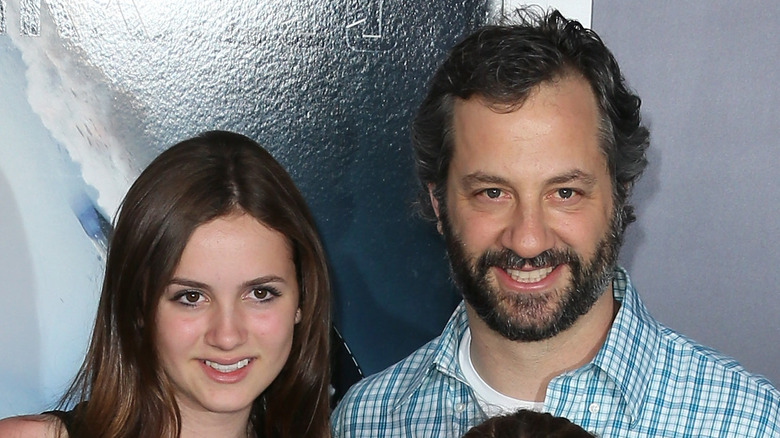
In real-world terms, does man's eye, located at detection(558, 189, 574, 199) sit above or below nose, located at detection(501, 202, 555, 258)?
above

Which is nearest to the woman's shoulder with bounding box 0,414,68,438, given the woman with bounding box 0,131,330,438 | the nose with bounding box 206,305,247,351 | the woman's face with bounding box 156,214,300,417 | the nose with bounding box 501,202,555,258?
the woman with bounding box 0,131,330,438

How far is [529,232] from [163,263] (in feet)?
1.97

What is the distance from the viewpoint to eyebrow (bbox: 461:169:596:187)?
174 cm

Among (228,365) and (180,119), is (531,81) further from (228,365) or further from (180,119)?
(180,119)

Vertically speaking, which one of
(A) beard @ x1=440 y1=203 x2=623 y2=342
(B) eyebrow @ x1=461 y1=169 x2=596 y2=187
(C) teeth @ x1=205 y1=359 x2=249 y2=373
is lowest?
(C) teeth @ x1=205 y1=359 x2=249 y2=373

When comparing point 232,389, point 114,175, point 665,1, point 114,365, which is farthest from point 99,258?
point 665,1

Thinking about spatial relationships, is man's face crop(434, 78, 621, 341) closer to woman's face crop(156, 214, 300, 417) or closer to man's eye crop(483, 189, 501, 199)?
man's eye crop(483, 189, 501, 199)

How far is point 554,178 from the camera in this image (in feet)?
5.71

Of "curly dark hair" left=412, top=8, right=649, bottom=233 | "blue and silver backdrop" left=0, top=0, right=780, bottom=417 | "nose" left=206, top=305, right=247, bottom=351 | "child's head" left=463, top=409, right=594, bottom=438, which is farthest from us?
"blue and silver backdrop" left=0, top=0, right=780, bottom=417

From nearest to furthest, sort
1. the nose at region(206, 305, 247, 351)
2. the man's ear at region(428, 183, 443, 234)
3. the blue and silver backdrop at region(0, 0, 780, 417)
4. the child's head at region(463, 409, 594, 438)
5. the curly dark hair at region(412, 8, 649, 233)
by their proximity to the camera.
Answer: the child's head at region(463, 409, 594, 438) < the nose at region(206, 305, 247, 351) < the curly dark hair at region(412, 8, 649, 233) < the man's ear at region(428, 183, 443, 234) < the blue and silver backdrop at region(0, 0, 780, 417)

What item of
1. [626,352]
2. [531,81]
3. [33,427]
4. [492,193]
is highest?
[531,81]

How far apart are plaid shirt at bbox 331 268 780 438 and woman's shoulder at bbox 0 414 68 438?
602 millimetres

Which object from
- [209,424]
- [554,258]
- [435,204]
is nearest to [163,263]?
[209,424]

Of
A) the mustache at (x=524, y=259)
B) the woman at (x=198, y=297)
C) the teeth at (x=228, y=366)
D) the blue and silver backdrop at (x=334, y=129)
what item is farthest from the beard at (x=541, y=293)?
the blue and silver backdrop at (x=334, y=129)
